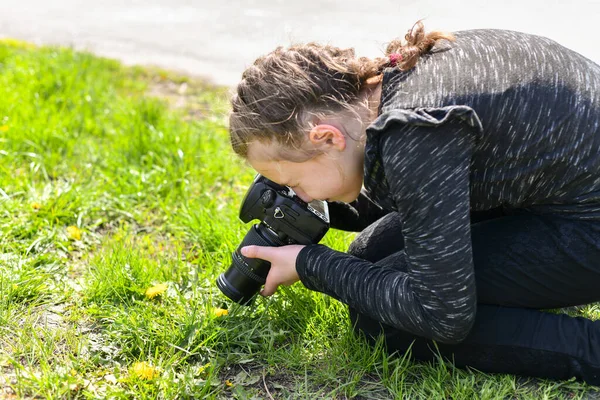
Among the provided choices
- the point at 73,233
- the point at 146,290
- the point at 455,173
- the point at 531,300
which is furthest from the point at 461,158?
the point at 73,233

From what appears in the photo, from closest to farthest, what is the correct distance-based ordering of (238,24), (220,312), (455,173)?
1. (455,173)
2. (220,312)
3. (238,24)

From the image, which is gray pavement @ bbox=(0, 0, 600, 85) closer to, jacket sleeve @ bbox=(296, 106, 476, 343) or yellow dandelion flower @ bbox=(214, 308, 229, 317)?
yellow dandelion flower @ bbox=(214, 308, 229, 317)

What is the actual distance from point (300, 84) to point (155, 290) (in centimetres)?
82

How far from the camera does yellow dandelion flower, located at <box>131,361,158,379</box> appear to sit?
5.84 feet

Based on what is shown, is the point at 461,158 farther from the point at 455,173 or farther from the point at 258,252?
the point at 258,252

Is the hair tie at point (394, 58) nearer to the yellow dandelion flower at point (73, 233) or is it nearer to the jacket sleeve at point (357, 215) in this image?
the jacket sleeve at point (357, 215)

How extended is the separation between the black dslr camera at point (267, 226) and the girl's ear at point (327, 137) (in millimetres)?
252

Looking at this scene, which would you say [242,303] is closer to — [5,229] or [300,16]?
[5,229]

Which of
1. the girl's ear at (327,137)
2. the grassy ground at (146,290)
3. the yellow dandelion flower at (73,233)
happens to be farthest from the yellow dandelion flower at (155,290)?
the girl's ear at (327,137)

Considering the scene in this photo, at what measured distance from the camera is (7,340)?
6.25 ft

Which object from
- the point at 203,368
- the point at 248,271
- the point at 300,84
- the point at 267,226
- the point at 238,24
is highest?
the point at 300,84

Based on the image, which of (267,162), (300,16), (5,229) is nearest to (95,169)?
(5,229)

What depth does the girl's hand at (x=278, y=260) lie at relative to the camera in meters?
1.88

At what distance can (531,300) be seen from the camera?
6.07 feet
